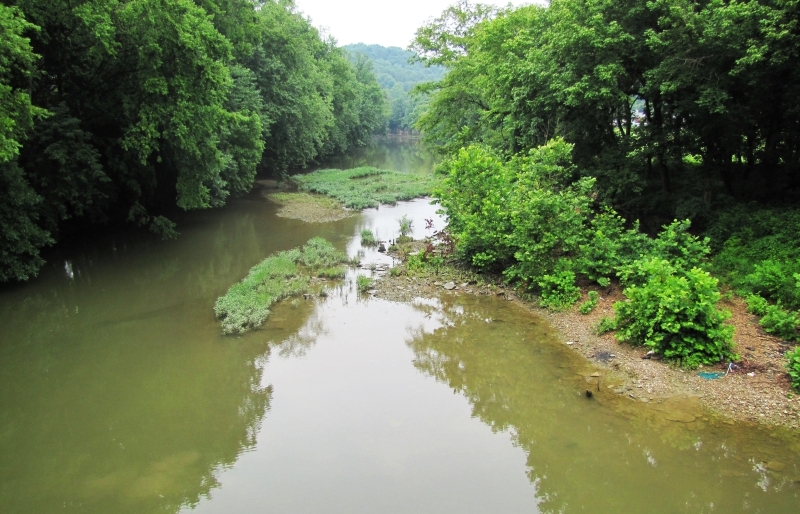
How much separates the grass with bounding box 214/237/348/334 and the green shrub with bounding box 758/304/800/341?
435 inches

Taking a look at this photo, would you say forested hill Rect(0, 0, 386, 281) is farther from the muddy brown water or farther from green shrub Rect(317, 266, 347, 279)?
green shrub Rect(317, 266, 347, 279)

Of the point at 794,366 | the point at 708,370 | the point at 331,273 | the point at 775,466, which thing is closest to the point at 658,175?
the point at 708,370

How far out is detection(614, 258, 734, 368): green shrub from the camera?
9594 mm

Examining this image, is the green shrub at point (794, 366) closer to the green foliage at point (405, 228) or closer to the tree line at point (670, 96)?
the tree line at point (670, 96)

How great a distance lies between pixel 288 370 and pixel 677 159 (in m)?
12.1

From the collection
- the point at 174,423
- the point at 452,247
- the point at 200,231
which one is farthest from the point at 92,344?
the point at 200,231

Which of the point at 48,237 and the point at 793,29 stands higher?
the point at 793,29

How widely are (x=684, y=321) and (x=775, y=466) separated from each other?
3.00m

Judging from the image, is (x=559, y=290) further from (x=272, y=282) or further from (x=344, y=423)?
(x=272, y=282)

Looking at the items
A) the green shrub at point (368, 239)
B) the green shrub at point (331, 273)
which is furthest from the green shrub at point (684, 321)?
the green shrub at point (368, 239)

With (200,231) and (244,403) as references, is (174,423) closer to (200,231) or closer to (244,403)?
(244,403)

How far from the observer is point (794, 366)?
8.59 meters

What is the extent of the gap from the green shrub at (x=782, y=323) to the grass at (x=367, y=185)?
19.5m

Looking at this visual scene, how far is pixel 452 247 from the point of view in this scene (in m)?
17.5
